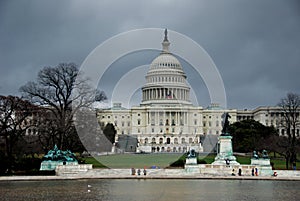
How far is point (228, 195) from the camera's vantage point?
880 inches

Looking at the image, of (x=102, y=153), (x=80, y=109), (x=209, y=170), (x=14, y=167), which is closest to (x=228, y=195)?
(x=209, y=170)

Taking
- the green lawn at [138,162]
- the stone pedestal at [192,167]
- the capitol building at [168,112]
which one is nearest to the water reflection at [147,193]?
the stone pedestal at [192,167]

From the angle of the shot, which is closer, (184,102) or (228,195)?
(228,195)

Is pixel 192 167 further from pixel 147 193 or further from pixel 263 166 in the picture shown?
pixel 147 193

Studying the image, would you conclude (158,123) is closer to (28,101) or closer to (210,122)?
(210,122)

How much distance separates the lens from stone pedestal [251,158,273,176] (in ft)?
125

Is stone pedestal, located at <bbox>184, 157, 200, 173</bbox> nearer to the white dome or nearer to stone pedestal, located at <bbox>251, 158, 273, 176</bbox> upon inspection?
stone pedestal, located at <bbox>251, 158, 273, 176</bbox>

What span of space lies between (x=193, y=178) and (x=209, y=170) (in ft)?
13.3

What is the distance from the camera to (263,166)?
38906 millimetres

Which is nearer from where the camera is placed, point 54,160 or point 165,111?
point 54,160

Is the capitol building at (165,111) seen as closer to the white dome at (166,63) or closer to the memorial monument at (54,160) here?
the white dome at (166,63)

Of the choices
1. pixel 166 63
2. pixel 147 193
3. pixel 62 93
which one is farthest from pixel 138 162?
pixel 166 63

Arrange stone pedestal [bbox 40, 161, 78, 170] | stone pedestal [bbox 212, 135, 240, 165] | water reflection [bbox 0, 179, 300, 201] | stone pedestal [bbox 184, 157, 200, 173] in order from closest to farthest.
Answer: water reflection [bbox 0, 179, 300, 201], stone pedestal [bbox 184, 157, 200, 173], stone pedestal [bbox 40, 161, 78, 170], stone pedestal [bbox 212, 135, 240, 165]

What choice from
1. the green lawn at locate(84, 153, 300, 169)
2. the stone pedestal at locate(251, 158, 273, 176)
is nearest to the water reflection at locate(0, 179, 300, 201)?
the stone pedestal at locate(251, 158, 273, 176)
